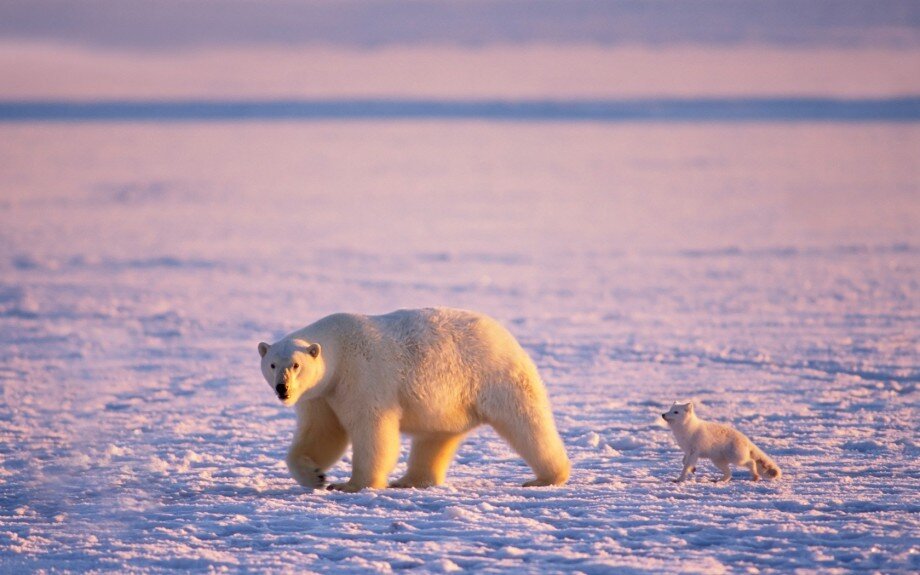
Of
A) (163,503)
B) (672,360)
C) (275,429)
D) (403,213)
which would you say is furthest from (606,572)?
(403,213)

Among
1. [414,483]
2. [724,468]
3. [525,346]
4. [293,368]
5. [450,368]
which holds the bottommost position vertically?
[414,483]

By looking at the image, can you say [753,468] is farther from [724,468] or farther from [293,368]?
[293,368]

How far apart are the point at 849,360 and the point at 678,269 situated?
275 inches

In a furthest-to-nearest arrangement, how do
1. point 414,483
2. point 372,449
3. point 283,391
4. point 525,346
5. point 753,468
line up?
point 525,346 < point 414,483 < point 753,468 < point 372,449 < point 283,391

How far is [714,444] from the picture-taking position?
20.4 ft

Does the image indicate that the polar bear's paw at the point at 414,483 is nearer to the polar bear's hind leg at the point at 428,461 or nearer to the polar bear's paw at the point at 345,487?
the polar bear's hind leg at the point at 428,461

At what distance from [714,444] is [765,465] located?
13.7 inches

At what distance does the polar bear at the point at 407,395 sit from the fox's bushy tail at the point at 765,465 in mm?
1067

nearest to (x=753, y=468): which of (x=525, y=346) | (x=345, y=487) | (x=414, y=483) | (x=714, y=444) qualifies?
(x=714, y=444)

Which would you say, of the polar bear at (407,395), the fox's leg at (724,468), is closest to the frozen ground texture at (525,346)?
the fox's leg at (724,468)

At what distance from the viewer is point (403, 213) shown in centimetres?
2702

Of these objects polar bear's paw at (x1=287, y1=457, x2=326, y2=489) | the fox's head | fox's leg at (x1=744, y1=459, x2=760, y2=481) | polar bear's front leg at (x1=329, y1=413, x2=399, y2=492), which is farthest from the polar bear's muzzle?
fox's leg at (x1=744, y1=459, x2=760, y2=481)

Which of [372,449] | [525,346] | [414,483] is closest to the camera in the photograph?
[372,449]

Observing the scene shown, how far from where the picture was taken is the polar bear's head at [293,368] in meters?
5.72
